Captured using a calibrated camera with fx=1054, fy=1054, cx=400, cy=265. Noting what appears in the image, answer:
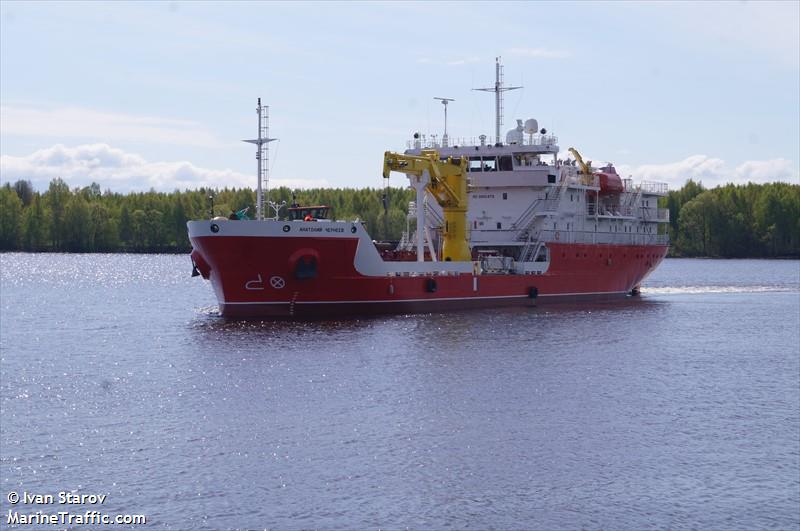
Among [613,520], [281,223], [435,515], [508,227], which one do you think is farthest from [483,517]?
[508,227]

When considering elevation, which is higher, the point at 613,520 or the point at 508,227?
the point at 508,227

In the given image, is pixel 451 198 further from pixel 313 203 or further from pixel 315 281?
pixel 313 203

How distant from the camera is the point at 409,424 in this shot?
86.0ft

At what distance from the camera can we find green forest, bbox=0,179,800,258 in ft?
484

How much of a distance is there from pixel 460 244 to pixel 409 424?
26603 mm

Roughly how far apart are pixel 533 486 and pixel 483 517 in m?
2.11

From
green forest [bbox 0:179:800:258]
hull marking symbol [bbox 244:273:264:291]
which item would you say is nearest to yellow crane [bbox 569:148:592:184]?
hull marking symbol [bbox 244:273:264:291]

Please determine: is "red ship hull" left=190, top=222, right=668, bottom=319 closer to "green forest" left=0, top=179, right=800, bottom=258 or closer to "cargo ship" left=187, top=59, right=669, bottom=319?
"cargo ship" left=187, top=59, right=669, bottom=319

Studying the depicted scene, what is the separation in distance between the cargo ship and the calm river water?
2055 mm

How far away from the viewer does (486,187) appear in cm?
5809

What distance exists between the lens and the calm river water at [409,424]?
20.4 m

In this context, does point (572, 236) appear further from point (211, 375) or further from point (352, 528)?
A: point (352, 528)

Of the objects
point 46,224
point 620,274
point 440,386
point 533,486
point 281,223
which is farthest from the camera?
point 46,224

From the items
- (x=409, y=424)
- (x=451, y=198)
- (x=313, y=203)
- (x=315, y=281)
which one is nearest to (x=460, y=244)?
(x=451, y=198)
